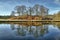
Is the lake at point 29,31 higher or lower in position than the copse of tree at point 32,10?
lower

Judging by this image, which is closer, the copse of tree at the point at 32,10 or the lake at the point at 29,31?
the lake at the point at 29,31

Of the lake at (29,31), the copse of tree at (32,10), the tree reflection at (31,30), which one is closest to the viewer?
the lake at (29,31)

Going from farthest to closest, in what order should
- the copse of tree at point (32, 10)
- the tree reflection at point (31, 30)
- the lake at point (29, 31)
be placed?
the copse of tree at point (32, 10)
the tree reflection at point (31, 30)
the lake at point (29, 31)

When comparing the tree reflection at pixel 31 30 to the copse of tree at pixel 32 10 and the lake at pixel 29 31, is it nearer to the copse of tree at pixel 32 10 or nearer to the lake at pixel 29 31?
the lake at pixel 29 31

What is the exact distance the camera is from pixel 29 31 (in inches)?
167

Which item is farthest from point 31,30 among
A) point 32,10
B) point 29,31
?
point 32,10

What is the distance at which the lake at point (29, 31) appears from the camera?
3.79m

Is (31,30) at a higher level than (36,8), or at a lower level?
lower

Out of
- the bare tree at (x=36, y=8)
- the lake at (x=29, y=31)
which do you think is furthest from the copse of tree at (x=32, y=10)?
the lake at (x=29, y=31)

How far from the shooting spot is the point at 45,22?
4570mm

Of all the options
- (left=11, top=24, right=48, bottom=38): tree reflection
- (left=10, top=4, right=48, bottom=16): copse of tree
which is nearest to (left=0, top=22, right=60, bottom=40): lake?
(left=11, top=24, right=48, bottom=38): tree reflection

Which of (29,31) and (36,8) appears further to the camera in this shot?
(36,8)

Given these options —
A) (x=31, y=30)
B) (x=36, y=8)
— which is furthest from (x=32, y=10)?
(x=31, y=30)

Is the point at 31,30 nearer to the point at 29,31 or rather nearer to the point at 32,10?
the point at 29,31
